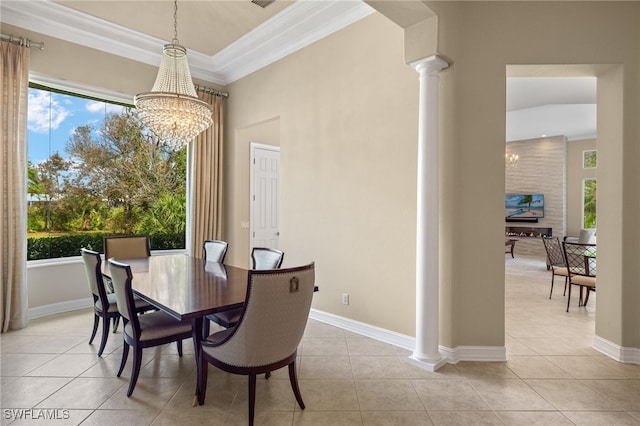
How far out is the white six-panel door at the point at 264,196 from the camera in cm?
594

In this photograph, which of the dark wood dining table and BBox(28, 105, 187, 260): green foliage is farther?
BBox(28, 105, 187, 260): green foliage

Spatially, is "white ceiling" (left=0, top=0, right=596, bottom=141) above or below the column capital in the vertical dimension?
above

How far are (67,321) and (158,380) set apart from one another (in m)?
2.14

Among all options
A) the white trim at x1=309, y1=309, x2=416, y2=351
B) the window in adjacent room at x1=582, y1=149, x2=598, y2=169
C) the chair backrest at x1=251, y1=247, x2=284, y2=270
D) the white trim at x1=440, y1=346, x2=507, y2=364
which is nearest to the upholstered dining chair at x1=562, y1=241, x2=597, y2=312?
the white trim at x1=440, y1=346, x2=507, y2=364

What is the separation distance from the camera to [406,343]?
129 inches

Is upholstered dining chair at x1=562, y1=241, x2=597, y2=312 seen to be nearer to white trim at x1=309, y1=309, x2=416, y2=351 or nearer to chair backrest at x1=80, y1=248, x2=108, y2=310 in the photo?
white trim at x1=309, y1=309, x2=416, y2=351

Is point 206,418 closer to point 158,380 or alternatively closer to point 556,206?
point 158,380

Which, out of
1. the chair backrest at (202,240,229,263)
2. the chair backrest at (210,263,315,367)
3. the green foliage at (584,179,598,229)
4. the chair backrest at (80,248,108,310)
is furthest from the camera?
the green foliage at (584,179,598,229)

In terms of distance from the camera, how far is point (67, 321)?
13.1 ft

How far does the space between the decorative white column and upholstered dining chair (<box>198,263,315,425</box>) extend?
4.12ft

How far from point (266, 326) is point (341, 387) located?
979mm

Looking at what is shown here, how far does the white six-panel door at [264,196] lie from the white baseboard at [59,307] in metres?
2.44

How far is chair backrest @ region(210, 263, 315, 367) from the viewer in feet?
6.34

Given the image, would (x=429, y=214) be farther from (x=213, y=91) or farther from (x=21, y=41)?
(x=21, y=41)
